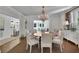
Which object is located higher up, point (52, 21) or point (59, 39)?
point (52, 21)

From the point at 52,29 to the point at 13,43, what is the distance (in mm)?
1809

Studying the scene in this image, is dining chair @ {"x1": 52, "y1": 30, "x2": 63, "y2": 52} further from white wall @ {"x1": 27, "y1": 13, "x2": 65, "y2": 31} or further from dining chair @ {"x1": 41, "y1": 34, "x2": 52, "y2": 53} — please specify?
dining chair @ {"x1": 41, "y1": 34, "x2": 52, "y2": 53}

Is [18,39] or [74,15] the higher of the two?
[74,15]

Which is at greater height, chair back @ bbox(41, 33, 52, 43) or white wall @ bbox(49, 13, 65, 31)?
white wall @ bbox(49, 13, 65, 31)

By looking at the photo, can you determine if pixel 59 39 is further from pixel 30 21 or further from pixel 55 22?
pixel 30 21

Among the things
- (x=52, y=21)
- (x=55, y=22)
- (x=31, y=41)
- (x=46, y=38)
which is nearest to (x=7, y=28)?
(x=31, y=41)

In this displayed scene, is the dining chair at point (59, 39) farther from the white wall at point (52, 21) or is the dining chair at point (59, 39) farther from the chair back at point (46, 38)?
the chair back at point (46, 38)

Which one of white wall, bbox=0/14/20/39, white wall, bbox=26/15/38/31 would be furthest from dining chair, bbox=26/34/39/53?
white wall, bbox=0/14/20/39

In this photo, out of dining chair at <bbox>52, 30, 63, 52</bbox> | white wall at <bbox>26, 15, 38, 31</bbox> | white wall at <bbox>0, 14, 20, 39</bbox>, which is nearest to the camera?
white wall at <bbox>26, 15, 38, 31</bbox>
